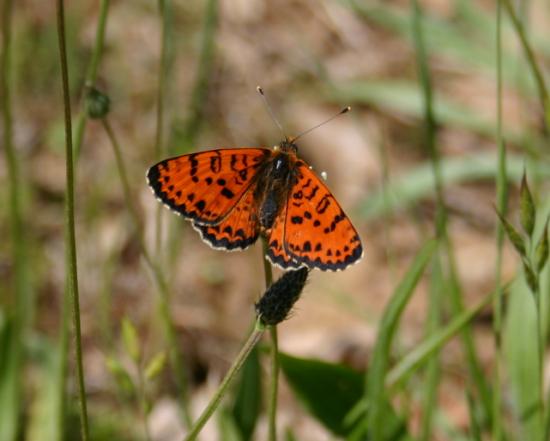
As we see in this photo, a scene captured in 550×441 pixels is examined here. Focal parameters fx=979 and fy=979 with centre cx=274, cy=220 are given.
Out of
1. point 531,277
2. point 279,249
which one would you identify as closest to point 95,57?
point 279,249

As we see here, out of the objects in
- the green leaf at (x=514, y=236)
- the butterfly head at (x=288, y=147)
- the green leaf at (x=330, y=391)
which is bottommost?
the green leaf at (x=330, y=391)

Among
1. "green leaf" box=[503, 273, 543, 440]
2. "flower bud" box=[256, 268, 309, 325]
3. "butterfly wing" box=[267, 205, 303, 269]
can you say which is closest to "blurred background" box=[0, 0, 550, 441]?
"green leaf" box=[503, 273, 543, 440]

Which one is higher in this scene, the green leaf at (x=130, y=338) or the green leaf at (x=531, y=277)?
the green leaf at (x=531, y=277)

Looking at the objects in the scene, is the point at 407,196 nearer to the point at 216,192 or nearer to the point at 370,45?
the point at 370,45

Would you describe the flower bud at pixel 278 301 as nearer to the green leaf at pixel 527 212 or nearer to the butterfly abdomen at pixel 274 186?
the green leaf at pixel 527 212

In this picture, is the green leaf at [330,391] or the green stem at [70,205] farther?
the green leaf at [330,391]

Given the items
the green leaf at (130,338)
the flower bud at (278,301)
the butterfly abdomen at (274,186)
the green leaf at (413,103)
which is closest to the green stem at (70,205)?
the flower bud at (278,301)

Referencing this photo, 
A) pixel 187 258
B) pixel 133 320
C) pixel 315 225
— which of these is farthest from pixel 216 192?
pixel 187 258
